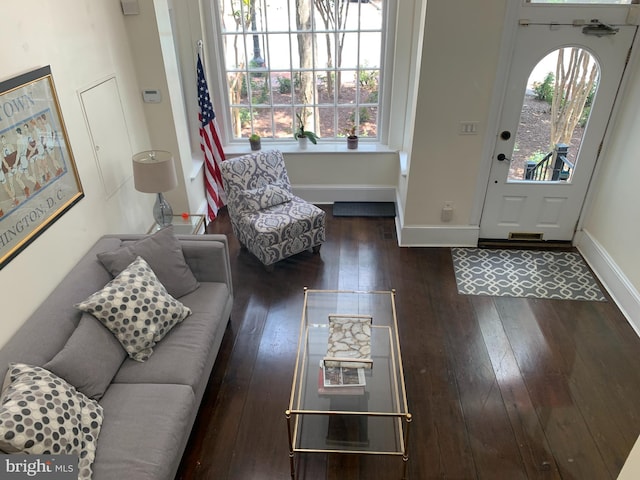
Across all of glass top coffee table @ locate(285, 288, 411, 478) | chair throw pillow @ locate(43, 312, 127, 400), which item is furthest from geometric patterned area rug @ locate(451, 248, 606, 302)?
chair throw pillow @ locate(43, 312, 127, 400)

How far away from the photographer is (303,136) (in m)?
4.93

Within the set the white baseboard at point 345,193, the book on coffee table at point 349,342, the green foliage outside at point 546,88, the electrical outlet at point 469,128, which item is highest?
the green foliage outside at point 546,88

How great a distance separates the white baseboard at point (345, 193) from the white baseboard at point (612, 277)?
1929 millimetres

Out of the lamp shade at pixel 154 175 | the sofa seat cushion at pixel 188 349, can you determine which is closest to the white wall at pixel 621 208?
the sofa seat cushion at pixel 188 349

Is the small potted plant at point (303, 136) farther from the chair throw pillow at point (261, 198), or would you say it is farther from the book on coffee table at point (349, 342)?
the book on coffee table at point (349, 342)

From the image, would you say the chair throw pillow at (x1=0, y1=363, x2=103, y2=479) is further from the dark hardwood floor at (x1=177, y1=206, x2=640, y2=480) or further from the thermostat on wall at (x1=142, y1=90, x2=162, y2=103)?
the thermostat on wall at (x1=142, y1=90, x2=162, y2=103)

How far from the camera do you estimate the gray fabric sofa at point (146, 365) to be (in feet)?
6.94

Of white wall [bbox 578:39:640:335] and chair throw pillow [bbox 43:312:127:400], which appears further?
white wall [bbox 578:39:640:335]

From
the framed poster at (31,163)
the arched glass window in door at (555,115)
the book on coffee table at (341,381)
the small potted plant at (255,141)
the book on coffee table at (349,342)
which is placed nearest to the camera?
the framed poster at (31,163)

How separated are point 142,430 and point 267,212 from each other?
227 centimetres

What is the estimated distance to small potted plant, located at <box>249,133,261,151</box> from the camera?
4.91 meters

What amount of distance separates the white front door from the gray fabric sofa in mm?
2589

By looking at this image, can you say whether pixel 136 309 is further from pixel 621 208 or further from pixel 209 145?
pixel 621 208

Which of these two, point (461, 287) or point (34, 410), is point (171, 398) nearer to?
point (34, 410)
